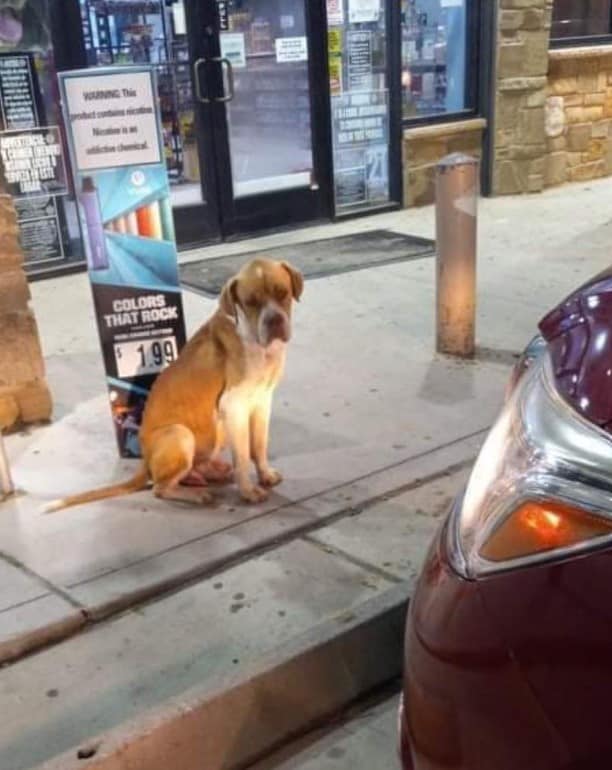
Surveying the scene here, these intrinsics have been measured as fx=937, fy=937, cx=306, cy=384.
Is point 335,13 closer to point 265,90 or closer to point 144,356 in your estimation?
point 265,90

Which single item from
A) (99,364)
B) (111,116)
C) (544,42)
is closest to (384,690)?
(111,116)

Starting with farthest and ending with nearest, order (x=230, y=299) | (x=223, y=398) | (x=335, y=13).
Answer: (x=335, y=13) → (x=223, y=398) → (x=230, y=299)

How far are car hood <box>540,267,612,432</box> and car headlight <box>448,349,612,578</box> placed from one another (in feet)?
0.06

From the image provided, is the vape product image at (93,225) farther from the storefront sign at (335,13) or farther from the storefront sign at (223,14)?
the storefront sign at (335,13)

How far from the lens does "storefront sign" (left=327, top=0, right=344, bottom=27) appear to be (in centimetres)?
740

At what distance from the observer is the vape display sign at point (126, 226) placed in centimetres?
326

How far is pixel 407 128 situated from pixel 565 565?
293 inches

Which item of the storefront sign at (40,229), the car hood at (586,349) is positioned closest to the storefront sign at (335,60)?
the storefront sign at (40,229)

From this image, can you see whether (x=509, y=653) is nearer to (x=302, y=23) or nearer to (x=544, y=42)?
(x=302, y=23)

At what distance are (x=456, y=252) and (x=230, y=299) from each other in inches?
70.2

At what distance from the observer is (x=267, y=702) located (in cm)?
231

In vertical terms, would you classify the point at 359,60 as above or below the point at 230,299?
above

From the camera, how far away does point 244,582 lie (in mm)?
2807

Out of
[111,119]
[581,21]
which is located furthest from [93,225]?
[581,21]
